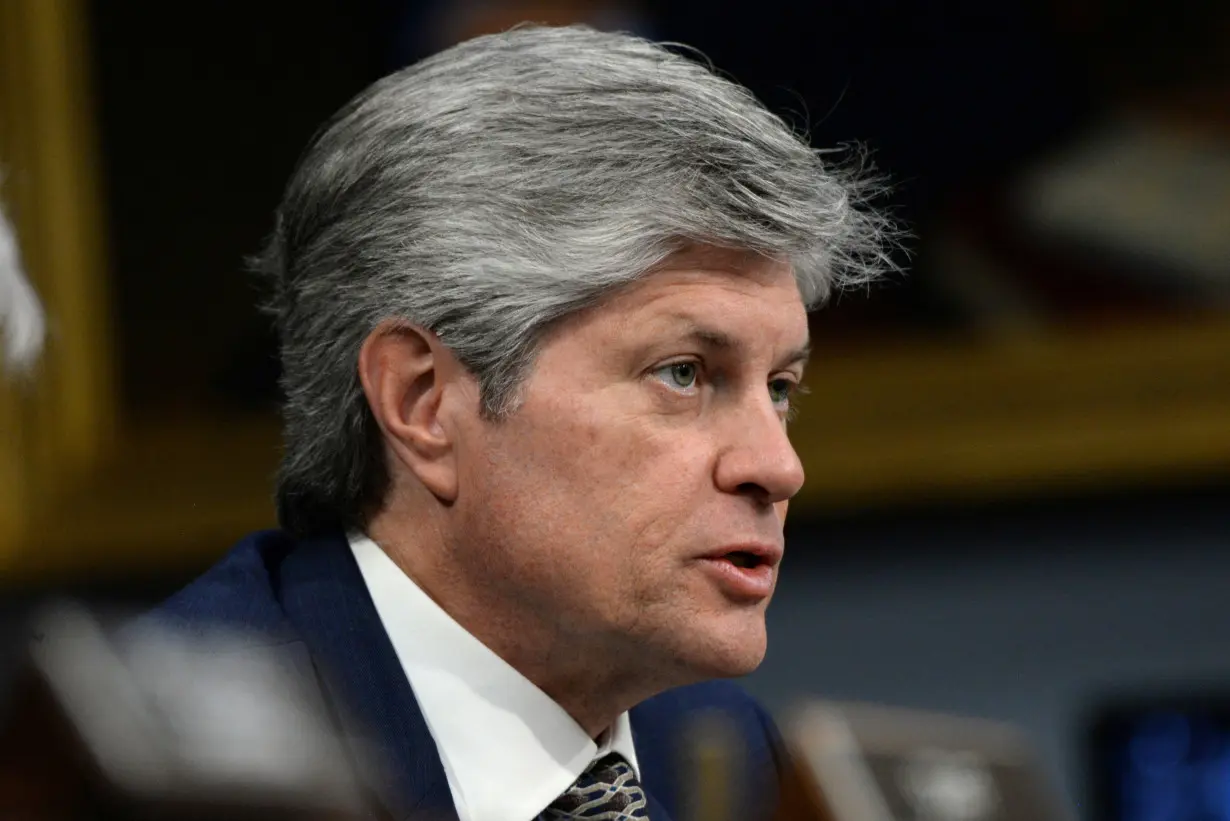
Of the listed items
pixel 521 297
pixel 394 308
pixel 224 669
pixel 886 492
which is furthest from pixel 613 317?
pixel 886 492

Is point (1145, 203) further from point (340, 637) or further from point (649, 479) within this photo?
point (340, 637)

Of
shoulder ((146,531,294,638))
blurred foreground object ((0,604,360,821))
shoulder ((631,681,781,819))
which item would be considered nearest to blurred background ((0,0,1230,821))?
shoulder ((631,681,781,819))

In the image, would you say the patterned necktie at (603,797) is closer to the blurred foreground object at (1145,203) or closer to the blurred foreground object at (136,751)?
the blurred foreground object at (136,751)

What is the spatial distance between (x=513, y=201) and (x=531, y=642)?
0.48 m

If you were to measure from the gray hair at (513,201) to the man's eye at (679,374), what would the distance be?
0.35 ft

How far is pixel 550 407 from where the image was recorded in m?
1.88

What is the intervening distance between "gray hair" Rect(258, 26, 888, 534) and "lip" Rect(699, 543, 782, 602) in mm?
279

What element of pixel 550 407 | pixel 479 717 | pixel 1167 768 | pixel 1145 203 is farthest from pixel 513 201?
pixel 1145 203

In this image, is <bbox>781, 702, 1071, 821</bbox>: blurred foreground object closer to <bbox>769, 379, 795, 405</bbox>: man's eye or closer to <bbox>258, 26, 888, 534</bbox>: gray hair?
<bbox>769, 379, 795, 405</bbox>: man's eye

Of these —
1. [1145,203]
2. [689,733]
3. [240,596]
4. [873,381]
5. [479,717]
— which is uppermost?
[240,596]

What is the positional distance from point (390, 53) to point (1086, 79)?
1720mm

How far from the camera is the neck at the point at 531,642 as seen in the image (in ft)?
6.30

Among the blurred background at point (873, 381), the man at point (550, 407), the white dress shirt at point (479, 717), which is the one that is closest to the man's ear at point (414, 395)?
the man at point (550, 407)

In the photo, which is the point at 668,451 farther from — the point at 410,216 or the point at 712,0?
the point at 712,0
